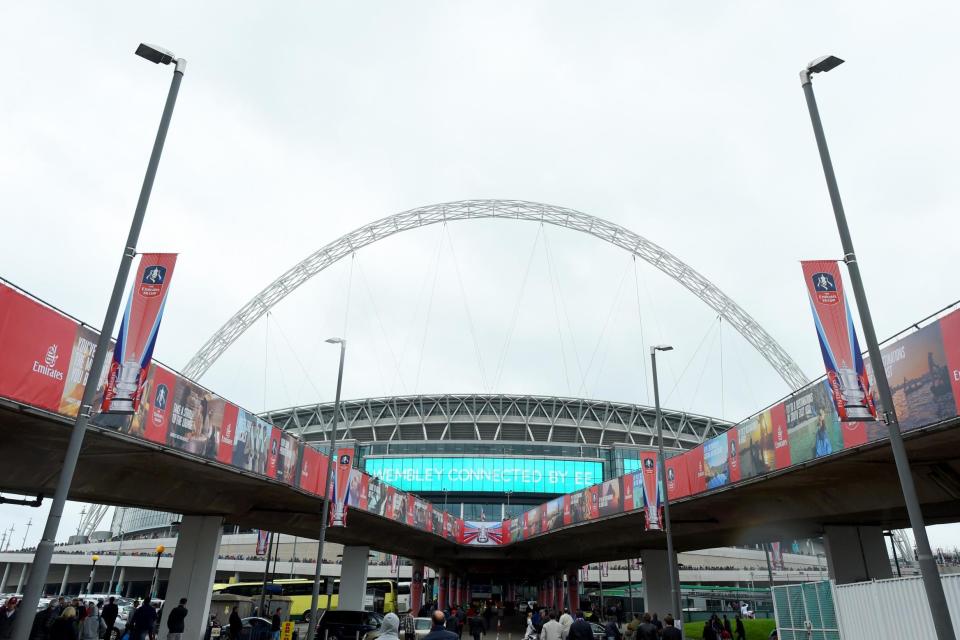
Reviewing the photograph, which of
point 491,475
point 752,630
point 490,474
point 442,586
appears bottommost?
point 752,630

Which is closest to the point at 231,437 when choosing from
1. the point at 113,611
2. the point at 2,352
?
the point at 2,352

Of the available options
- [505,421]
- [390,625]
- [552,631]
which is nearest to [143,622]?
[552,631]

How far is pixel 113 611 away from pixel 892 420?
29.4 metres

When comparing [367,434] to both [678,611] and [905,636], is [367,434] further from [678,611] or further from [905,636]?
[905,636]

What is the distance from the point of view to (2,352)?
37.6ft

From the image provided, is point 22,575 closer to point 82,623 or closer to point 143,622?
point 82,623

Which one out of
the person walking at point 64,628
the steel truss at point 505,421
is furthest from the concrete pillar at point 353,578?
the steel truss at point 505,421

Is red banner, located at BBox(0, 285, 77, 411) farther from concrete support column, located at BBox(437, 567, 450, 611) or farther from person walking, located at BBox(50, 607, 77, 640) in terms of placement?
concrete support column, located at BBox(437, 567, 450, 611)

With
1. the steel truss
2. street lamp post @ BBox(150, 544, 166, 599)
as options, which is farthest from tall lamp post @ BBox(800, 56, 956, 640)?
the steel truss

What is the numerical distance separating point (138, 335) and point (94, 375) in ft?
4.54

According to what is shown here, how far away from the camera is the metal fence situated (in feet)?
57.8

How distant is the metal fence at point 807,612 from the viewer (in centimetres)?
1762

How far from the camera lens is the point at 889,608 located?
13.2 m

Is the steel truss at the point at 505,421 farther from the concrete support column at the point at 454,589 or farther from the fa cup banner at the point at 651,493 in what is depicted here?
the fa cup banner at the point at 651,493
